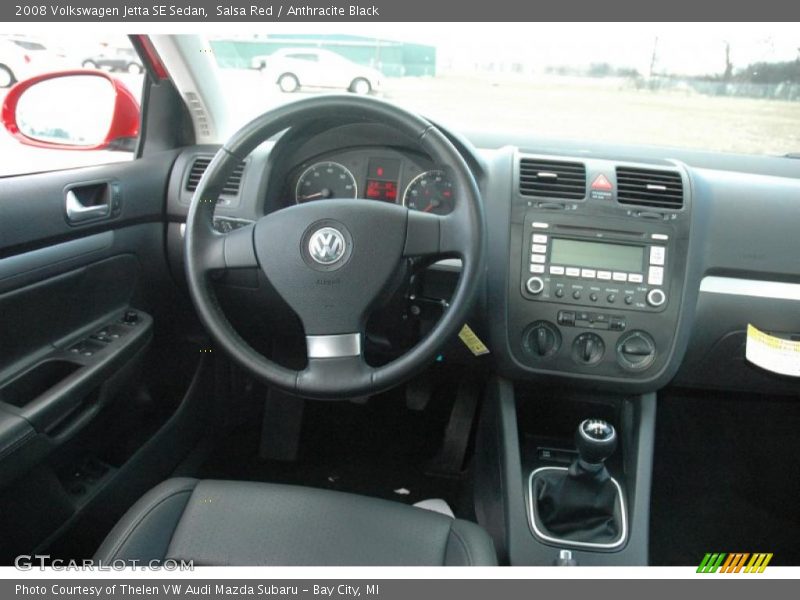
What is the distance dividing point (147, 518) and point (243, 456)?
3.70 ft

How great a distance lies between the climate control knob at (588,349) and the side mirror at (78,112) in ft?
5.13

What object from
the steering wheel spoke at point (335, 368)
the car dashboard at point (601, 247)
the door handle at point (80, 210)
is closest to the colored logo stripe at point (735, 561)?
the car dashboard at point (601, 247)

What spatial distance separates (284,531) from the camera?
135 centimetres

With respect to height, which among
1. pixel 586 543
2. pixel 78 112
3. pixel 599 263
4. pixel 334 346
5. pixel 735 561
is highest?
pixel 78 112

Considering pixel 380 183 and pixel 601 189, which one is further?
pixel 380 183

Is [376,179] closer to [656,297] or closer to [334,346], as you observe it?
[334,346]

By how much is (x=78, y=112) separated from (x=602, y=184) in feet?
5.62

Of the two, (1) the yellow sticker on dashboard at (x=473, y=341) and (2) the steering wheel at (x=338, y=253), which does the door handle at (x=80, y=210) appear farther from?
(1) the yellow sticker on dashboard at (x=473, y=341)

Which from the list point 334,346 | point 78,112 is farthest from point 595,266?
point 78,112

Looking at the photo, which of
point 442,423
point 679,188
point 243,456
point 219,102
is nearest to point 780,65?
point 679,188

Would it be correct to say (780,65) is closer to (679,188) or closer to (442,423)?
(679,188)

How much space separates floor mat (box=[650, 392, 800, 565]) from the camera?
2135 mm

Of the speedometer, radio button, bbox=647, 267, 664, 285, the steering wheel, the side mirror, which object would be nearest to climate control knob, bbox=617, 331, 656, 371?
radio button, bbox=647, 267, 664, 285

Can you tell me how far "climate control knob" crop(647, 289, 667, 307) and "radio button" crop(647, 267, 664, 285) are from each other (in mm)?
23
